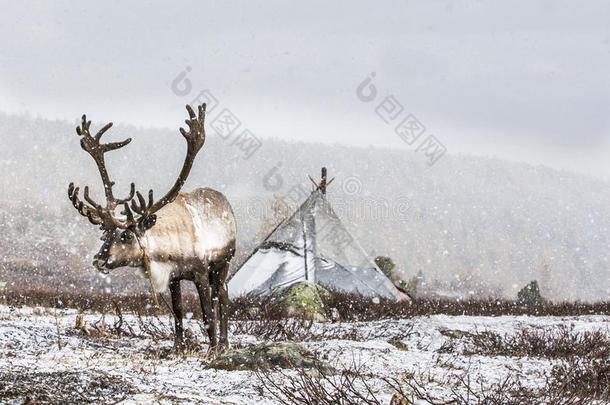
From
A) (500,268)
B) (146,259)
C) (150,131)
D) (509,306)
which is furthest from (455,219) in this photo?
(146,259)

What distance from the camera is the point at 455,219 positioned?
10775cm

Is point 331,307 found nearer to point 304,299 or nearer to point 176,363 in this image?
point 304,299

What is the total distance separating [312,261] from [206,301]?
31.0 feet

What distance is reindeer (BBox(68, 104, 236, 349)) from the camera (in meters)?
7.15

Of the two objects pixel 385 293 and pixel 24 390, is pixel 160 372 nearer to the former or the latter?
pixel 24 390

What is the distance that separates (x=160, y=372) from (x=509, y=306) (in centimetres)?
1469

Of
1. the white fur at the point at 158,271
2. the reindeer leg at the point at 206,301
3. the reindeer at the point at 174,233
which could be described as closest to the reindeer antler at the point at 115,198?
the reindeer at the point at 174,233

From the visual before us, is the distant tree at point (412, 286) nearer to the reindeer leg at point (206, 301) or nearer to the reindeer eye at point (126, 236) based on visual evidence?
the reindeer leg at point (206, 301)

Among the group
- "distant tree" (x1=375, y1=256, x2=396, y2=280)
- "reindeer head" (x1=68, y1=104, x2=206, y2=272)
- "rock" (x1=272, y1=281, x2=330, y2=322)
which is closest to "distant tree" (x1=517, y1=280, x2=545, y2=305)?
"distant tree" (x1=375, y1=256, x2=396, y2=280)

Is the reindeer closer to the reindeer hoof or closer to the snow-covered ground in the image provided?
the reindeer hoof

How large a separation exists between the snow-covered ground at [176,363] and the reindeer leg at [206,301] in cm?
22

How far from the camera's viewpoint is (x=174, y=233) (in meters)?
7.69

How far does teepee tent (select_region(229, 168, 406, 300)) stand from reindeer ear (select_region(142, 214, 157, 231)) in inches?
383

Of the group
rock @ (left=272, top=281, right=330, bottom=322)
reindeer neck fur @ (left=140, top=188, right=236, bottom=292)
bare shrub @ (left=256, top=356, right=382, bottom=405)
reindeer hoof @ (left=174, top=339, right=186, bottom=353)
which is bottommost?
bare shrub @ (left=256, top=356, right=382, bottom=405)
